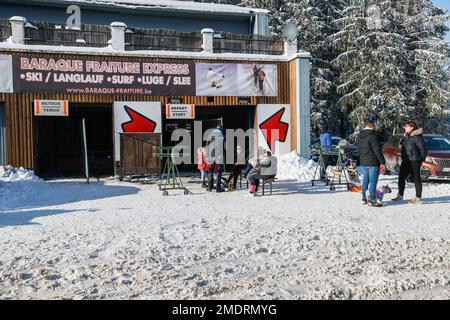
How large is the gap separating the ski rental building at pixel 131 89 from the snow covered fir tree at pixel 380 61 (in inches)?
462

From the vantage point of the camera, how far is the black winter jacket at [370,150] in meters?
8.97

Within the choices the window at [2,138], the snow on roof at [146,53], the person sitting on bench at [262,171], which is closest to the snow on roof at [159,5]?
the snow on roof at [146,53]

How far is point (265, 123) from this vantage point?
696 inches

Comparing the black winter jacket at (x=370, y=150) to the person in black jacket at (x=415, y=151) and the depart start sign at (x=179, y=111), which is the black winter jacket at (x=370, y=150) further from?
the depart start sign at (x=179, y=111)

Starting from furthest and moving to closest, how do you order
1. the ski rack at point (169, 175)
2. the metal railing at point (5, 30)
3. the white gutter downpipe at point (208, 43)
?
1. the white gutter downpipe at point (208, 43)
2. the metal railing at point (5, 30)
3. the ski rack at point (169, 175)

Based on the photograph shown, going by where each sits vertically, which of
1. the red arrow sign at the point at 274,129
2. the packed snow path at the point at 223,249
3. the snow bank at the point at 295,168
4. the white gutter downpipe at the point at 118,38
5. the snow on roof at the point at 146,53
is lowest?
the packed snow path at the point at 223,249

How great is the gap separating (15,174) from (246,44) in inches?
395

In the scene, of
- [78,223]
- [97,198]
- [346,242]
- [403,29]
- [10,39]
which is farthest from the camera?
[403,29]

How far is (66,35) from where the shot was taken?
51.4ft

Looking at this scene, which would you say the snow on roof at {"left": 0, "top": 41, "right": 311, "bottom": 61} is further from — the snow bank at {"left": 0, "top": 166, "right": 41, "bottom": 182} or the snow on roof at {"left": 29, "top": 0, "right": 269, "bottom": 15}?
the snow on roof at {"left": 29, "top": 0, "right": 269, "bottom": 15}

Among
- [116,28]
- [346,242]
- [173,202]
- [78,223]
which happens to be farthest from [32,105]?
[346,242]

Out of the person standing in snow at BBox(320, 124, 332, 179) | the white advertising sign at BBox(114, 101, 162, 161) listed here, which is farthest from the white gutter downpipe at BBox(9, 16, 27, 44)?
the person standing in snow at BBox(320, 124, 332, 179)
